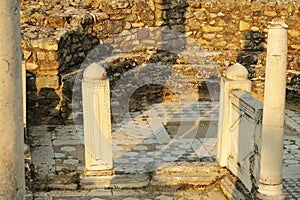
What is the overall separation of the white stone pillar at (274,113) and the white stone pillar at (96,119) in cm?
187

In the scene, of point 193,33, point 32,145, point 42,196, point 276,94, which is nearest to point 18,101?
point 276,94

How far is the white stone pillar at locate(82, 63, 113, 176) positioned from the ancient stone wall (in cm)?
297

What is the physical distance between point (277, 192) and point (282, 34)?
143cm

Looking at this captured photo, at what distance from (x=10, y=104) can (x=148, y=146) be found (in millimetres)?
5095

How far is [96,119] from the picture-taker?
6023mm

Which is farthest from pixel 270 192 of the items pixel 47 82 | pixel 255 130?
pixel 47 82

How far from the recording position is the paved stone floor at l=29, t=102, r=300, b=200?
19.8 feet

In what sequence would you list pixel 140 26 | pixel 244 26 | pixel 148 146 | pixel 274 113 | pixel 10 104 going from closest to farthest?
pixel 10 104, pixel 274 113, pixel 148 146, pixel 140 26, pixel 244 26

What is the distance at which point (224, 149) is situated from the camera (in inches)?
252

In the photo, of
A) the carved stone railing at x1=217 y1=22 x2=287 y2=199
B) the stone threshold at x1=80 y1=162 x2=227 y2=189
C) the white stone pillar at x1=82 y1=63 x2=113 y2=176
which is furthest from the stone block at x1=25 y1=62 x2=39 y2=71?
the carved stone railing at x1=217 y1=22 x2=287 y2=199

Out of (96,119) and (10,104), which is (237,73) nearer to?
(96,119)

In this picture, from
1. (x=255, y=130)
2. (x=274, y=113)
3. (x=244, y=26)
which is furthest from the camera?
(x=244, y=26)

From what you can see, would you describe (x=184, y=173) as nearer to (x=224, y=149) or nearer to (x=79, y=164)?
(x=224, y=149)

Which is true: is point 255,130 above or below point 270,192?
above
